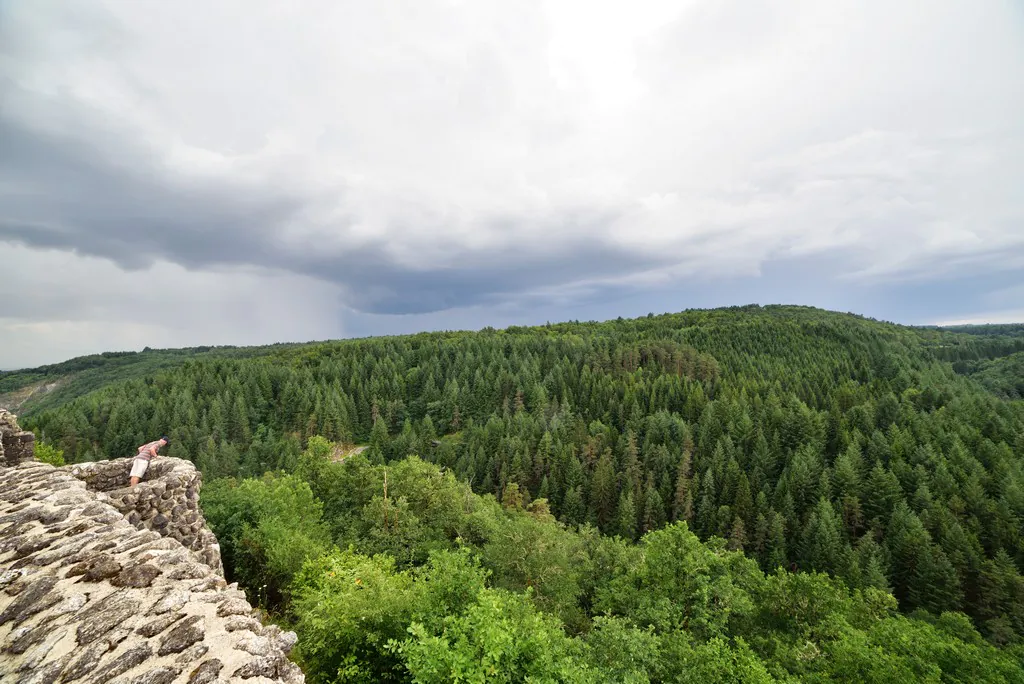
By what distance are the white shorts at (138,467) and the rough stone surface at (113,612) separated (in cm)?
357

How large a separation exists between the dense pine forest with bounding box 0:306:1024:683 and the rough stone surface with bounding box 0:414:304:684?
447cm

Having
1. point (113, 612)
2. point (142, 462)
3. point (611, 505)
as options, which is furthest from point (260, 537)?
point (611, 505)

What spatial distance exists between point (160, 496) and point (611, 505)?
305 feet

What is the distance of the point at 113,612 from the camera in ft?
28.3

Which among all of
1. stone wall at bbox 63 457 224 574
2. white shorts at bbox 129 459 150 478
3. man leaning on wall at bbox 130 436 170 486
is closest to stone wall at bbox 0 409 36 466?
stone wall at bbox 63 457 224 574

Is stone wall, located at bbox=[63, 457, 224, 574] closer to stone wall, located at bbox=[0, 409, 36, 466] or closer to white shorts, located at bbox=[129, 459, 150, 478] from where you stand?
white shorts, located at bbox=[129, 459, 150, 478]

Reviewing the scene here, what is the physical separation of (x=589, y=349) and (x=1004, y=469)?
381ft

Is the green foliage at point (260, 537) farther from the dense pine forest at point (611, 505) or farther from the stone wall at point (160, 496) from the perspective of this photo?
the stone wall at point (160, 496)

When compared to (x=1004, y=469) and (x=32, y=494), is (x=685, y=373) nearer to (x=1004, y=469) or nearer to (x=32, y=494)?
(x=1004, y=469)

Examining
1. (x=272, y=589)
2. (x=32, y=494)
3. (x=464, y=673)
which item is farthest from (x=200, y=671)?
(x=272, y=589)

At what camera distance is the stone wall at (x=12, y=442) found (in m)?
16.7

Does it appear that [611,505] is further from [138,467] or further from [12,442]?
[12,442]

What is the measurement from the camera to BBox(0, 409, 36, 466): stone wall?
16745mm

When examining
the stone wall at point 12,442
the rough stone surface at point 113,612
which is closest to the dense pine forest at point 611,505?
the rough stone surface at point 113,612
